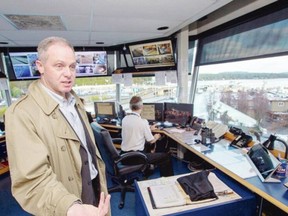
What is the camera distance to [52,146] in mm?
847

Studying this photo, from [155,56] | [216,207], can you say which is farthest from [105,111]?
[216,207]

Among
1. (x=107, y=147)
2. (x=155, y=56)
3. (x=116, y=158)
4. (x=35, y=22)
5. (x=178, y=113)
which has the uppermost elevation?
(x=35, y=22)

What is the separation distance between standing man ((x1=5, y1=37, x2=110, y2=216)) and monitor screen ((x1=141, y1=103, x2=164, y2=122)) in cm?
260

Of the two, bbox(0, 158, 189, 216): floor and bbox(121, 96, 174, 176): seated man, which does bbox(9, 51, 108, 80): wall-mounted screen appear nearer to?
bbox(121, 96, 174, 176): seated man

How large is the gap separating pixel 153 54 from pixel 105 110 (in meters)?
1.50

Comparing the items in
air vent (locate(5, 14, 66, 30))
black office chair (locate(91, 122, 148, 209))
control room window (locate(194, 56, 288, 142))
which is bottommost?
black office chair (locate(91, 122, 148, 209))

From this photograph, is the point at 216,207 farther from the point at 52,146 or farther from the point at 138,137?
the point at 138,137

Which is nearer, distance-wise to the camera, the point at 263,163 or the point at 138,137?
the point at 263,163

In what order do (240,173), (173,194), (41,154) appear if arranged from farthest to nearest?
1. (240,173)
2. (173,194)
3. (41,154)

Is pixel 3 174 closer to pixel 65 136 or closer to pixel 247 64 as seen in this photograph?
pixel 65 136

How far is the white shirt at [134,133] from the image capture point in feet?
8.34

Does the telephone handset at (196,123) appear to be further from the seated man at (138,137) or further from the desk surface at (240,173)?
the seated man at (138,137)

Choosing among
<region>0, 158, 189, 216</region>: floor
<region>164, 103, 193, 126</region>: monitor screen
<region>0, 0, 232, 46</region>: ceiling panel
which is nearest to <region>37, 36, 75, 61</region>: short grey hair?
<region>0, 0, 232, 46</region>: ceiling panel

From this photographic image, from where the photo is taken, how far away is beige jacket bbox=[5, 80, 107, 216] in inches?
28.0
